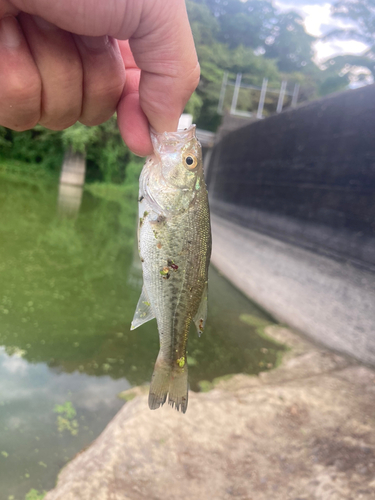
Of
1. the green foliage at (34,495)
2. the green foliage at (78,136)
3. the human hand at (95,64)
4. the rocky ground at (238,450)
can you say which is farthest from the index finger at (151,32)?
the green foliage at (78,136)

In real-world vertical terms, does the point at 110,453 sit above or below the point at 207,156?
below

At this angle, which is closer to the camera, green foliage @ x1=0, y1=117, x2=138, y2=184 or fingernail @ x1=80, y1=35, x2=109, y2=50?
fingernail @ x1=80, y1=35, x2=109, y2=50

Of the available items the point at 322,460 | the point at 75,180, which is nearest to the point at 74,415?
the point at 322,460

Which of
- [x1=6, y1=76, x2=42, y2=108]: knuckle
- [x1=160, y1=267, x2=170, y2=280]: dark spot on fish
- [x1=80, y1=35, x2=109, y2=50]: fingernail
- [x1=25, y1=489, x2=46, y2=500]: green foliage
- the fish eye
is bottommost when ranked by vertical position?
[x1=25, y1=489, x2=46, y2=500]: green foliage

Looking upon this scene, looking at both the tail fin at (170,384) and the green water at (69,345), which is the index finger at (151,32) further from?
the green water at (69,345)

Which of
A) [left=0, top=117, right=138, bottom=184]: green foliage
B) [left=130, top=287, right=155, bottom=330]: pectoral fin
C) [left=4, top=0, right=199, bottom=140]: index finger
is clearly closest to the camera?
[left=4, top=0, right=199, bottom=140]: index finger

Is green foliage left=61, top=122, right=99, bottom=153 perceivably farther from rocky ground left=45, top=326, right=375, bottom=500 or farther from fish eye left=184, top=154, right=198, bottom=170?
fish eye left=184, top=154, right=198, bottom=170

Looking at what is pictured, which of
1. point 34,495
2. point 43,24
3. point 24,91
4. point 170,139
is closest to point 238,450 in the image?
point 34,495

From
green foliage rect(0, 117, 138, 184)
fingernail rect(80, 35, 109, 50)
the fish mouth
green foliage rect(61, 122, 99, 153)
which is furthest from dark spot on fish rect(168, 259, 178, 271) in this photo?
green foliage rect(0, 117, 138, 184)

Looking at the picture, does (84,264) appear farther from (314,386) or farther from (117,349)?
(314,386)
